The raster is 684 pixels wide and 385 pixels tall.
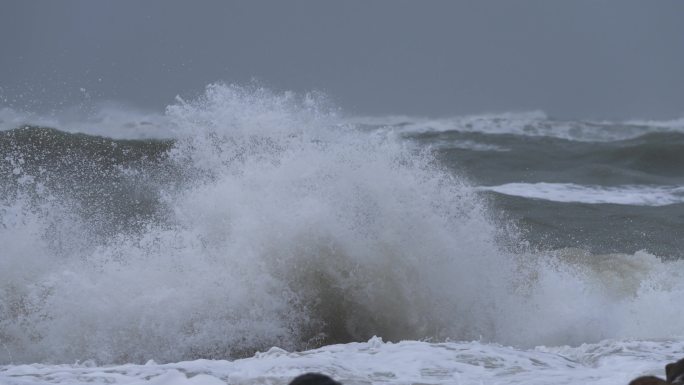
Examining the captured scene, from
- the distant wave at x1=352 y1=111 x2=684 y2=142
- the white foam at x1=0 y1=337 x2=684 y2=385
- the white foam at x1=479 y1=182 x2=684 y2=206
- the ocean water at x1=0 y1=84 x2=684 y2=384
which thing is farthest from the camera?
the distant wave at x1=352 y1=111 x2=684 y2=142

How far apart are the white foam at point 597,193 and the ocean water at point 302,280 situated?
4.64 m

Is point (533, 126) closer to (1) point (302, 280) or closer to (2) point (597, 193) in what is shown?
(2) point (597, 193)

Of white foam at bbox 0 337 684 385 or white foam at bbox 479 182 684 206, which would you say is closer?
white foam at bbox 0 337 684 385

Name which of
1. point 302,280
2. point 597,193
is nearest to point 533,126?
point 597,193

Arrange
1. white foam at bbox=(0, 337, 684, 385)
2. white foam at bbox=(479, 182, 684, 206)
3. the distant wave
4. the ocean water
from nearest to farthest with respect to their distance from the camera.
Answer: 1. white foam at bbox=(0, 337, 684, 385)
2. the ocean water
3. white foam at bbox=(479, 182, 684, 206)
4. the distant wave

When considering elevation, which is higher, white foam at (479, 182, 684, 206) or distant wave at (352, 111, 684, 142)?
distant wave at (352, 111, 684, 142)

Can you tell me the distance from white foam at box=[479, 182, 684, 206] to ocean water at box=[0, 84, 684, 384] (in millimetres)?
4644

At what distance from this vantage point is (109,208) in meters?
10.5

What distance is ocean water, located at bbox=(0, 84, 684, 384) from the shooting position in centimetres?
545

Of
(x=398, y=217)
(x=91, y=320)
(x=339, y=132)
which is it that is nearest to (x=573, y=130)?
(x=339, y=132)

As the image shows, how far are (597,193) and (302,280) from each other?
35.2ft

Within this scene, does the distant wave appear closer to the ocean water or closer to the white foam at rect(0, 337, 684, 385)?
the ocean water

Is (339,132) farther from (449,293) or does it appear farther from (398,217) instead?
(449,293)

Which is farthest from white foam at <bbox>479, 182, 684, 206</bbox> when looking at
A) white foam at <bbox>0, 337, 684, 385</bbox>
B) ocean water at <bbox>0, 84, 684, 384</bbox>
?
white foam at <bbox>0, 337, 684, 385</bbox>
